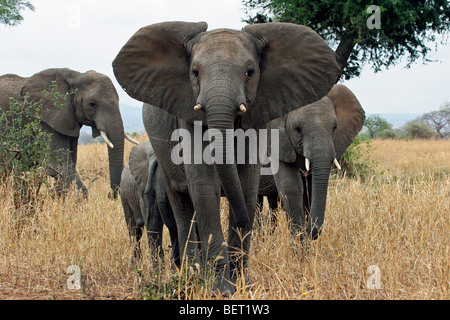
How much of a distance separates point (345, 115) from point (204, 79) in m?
3.56

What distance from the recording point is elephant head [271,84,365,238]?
6281 mm

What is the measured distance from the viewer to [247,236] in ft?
16.0

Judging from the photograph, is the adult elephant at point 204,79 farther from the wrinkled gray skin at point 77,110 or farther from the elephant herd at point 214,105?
the wrinkled gray skin at point 77,110

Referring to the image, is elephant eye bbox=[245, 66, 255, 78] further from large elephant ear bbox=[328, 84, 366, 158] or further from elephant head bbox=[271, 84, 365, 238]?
large elephant ear bbox=[328, 84, 366, 158]

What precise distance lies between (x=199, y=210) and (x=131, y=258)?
6.25 feet

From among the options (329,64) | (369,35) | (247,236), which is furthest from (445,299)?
(369,35)

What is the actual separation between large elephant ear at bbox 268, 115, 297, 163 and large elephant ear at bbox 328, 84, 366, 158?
0.72 metres

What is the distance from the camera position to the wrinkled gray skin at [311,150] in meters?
6.29

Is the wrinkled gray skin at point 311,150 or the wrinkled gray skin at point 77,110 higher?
the wrinkled gray skin at point 77,110

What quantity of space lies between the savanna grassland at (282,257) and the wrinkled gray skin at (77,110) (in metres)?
2.15

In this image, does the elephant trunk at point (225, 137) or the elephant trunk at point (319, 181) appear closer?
the elephant trunk at point (225, 137)

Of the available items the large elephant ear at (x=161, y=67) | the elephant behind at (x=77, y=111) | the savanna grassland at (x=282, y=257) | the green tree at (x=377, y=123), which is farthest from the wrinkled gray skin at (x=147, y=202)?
the green tree at (x=377, y=123)
